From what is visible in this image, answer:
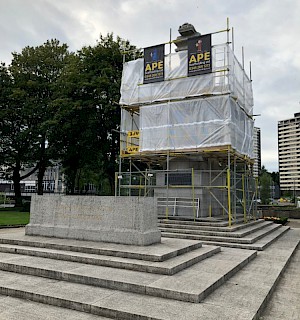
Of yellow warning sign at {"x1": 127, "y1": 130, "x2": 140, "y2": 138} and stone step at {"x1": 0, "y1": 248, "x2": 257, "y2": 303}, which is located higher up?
yellow warning sign at {"x1": 127, "y1": 130, "x2": 140, "y2": 138}

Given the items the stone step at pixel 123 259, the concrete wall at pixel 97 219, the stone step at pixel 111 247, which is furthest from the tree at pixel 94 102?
the stone step at pixel 123 259

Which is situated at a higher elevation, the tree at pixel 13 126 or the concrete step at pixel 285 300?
the tree at pixel 13 126

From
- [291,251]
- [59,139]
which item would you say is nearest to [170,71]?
[291,251]

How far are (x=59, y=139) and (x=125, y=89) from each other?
11928mm

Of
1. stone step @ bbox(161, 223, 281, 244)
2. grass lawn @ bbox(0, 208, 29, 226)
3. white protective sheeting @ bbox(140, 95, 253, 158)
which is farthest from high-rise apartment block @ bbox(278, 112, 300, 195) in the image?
stone step @ bbox(161, 223, 281, 244)

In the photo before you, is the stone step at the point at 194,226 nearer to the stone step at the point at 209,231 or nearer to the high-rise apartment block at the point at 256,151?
the stone step at the point at 209,231

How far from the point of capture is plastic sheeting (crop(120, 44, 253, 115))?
54.6ft

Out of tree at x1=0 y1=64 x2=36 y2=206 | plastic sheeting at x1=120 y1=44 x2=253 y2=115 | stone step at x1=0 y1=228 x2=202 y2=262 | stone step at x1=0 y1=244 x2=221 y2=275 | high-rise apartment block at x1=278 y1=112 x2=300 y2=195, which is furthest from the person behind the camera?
high-rise apartment block at x1=278 y1=112 x2=300 y2=195

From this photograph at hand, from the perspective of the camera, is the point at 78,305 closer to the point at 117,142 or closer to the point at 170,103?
the point at 170,103

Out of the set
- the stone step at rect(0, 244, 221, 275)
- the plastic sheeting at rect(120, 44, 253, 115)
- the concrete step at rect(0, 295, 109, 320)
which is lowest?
the concrete step at rect(0, 295, 109, 320)

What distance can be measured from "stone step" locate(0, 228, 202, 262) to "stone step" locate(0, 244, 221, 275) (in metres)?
0.13

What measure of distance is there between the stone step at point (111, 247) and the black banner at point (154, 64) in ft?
38.3

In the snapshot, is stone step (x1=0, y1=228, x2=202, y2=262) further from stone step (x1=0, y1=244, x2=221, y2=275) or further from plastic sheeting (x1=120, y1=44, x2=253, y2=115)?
plastic sheeting (x1=120, y1=44, x2=253, y2=115)

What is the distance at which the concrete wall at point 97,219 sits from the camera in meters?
8.83
